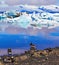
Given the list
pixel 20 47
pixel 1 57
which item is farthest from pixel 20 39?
pixel 1 57

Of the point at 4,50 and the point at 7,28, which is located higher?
the point at 7,28

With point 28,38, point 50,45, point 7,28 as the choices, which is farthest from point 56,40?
point 7,28

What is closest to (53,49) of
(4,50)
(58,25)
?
(58,25)

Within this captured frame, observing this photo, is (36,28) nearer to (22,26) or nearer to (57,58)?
(22,26)

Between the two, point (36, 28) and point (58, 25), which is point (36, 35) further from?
point (58, 25)

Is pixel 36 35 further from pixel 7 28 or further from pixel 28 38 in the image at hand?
pixel 7 28

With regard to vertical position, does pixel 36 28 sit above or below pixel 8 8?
below

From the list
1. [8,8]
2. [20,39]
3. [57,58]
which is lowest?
[57,58]
